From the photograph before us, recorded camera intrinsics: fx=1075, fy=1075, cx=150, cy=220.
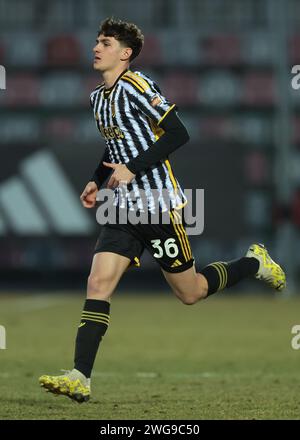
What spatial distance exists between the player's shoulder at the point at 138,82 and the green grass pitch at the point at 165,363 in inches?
74.9

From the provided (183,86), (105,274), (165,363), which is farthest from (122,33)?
(183,86)

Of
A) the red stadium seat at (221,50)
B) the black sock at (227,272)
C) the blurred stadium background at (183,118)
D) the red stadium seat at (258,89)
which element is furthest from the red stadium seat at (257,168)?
the black sock at (227,272)

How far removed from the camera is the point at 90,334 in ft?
20.6

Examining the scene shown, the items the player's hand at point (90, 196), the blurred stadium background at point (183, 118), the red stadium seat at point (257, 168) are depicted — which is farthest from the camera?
the red stadium seat at point (257, 168)

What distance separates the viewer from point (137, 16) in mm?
26797

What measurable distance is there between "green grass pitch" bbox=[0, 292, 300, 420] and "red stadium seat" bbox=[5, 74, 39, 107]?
9.67 meters

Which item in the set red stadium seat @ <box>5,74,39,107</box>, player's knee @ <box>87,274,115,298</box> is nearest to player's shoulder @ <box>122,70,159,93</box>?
player's knee @ <box>87,274,115,298</box>

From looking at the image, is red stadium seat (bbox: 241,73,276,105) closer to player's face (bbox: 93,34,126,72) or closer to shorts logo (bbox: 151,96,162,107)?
player's face (bbox: 93,34,126,72)

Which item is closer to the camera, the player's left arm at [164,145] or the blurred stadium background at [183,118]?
the player's left arm at [164,145]

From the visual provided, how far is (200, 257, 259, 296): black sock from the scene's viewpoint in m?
6.99

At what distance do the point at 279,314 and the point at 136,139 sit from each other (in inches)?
358

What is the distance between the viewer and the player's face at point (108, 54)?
6.52 m

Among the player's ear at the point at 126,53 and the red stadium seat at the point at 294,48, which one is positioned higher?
the red stadium seat at the point at 294,48

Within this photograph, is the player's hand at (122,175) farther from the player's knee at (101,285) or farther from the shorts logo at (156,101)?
the player's knee at (101,285)
